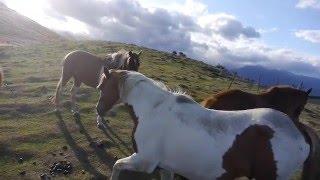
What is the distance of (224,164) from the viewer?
9.23 meters

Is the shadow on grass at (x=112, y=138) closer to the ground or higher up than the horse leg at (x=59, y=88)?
closer to the ground

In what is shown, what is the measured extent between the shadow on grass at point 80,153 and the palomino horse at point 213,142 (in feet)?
13.4

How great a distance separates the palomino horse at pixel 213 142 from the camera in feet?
30.1

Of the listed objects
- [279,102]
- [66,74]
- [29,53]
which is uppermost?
[279,102]

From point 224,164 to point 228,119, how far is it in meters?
0.98

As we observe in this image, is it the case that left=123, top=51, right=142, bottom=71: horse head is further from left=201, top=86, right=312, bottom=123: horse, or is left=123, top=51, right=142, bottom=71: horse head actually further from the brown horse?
the brown horse

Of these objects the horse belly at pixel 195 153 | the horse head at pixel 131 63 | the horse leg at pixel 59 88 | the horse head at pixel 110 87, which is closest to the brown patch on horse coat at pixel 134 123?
the horse head at pixel 110 87

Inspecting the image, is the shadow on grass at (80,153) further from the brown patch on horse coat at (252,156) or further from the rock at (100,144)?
the brown patch on horse coat at (252,156)

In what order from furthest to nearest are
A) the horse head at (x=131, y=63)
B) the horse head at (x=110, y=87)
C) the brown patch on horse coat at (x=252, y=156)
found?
1. the horse head at (x=131, y=63)
2. the horse head at (x=110, y=87)
3. the brown patch on horse coat at (x=252, y=156)

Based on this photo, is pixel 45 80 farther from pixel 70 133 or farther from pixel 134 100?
pixel 134 100

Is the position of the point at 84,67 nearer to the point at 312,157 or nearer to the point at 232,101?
the point at 232,101

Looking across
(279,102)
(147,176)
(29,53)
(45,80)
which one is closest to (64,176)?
(147,176)

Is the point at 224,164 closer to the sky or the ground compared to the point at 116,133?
closer to the sky

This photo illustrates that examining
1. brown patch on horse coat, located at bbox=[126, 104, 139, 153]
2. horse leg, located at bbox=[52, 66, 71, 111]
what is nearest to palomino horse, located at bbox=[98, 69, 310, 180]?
brown patch on horse coat, located at bbox=[126, 104, 139, 153]
